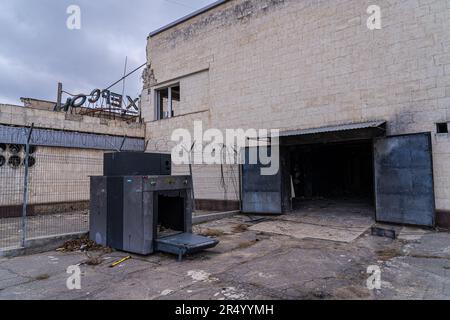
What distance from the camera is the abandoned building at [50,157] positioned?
9.45m

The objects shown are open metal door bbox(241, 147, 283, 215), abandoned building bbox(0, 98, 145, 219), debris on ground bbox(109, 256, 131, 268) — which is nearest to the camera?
debris on ground bbox(109, 256, 131, 268)

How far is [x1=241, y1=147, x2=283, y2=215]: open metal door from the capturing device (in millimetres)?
9281

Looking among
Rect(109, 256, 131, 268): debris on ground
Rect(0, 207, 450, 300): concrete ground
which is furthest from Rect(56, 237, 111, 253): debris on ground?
Rect(109, 256, 131, 268): debris on ground

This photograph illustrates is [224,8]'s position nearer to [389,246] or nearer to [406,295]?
[389,246]

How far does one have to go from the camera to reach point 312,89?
892 centimetres

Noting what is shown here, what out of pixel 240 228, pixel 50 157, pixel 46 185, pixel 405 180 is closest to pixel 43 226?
pixel 46 185

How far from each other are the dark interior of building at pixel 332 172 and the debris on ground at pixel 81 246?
8.06 meters
